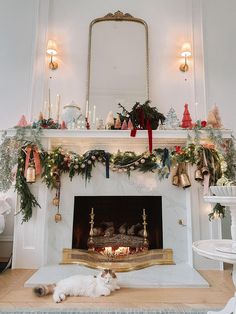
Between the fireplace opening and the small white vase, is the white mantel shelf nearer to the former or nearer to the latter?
the small white vase

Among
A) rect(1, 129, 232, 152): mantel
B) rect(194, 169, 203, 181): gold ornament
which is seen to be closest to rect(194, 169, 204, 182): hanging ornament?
rect(194, 169, 203, 181): gold ornament

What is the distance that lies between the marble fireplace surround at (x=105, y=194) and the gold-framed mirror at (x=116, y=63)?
64cm

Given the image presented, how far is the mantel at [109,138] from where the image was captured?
2.78 meters

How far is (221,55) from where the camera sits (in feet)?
11.9

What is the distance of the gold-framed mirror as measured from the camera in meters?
3.43

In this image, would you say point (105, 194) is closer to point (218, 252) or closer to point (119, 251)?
point (119, 251)

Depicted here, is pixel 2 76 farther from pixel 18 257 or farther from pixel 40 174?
pixel 18 257

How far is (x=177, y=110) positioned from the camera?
11.3 feet

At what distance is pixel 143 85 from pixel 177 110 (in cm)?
63

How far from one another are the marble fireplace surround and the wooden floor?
0.55 m

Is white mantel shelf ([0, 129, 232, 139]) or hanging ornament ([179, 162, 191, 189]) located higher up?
white mantel shelf ([0, 129, 232, 139])

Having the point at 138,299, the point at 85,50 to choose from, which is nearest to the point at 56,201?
the point at 138,299

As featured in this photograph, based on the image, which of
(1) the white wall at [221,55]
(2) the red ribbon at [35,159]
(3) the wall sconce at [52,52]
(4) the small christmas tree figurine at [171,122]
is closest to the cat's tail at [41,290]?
(2) the red ribbon at [35,159]

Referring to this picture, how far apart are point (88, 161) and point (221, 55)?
2653mm
